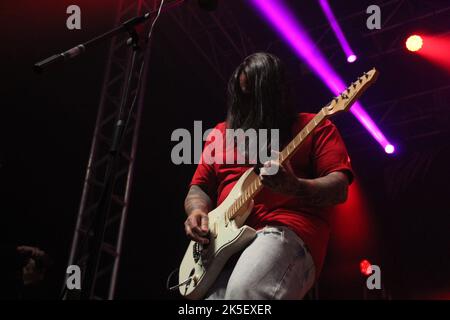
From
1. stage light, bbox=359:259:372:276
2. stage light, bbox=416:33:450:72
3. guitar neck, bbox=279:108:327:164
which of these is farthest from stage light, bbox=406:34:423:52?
guitar neck, bbox=279:108:327:164

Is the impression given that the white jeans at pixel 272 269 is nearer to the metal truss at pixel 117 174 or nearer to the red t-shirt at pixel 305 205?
the red t-shirt at pixel 305 205

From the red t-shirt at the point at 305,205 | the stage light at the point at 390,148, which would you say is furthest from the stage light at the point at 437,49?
the red t-shirt at the point at 305,205

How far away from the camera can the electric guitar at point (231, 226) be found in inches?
73.4

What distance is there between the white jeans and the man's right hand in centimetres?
22

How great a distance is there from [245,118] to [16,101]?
365 centimetres

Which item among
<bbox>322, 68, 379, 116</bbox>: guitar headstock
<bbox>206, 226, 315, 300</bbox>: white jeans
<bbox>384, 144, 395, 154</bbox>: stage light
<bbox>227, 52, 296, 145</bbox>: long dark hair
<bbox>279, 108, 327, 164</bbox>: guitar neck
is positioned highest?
<bbox>384, 144, 395, 154</bbox>: stage light

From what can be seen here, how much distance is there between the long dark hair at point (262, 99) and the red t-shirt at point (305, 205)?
0.40 ft

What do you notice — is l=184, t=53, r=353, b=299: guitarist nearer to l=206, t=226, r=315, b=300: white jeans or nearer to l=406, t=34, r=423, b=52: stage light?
l=206, t=226, r=315, b=300: white jeans

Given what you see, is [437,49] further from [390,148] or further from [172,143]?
[172,143]

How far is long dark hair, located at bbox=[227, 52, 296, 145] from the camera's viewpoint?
7.32 ft

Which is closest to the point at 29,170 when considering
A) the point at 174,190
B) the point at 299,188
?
the point at 174,190

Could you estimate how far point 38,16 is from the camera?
531 cm

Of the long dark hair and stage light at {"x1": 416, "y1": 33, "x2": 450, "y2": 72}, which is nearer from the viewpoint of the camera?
the long dark hair

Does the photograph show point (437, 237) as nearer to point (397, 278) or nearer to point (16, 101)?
point (397, 278)
